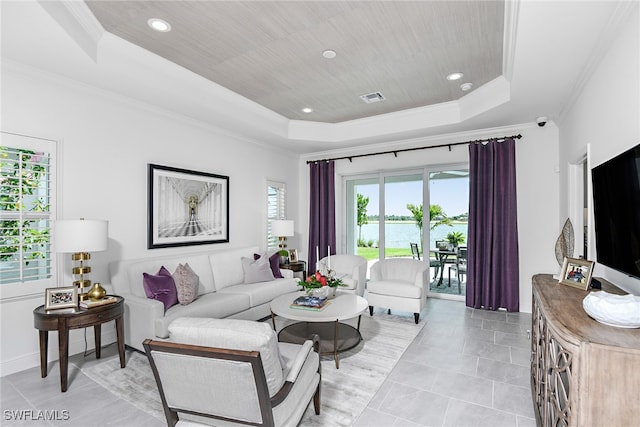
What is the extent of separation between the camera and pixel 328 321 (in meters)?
2.91

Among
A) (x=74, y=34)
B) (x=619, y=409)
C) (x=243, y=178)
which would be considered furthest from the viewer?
(x=243, y=178)

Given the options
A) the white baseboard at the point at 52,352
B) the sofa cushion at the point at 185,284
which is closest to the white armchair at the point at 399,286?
the sofa cushion at the point at 185,284

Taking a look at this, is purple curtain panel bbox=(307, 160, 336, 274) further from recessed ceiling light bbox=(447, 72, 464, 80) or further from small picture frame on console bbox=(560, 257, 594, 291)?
small picture frame on console bbox=(560, 257, 594, 291)

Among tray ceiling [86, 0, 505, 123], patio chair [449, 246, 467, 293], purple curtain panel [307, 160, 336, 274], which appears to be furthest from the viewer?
purple curtain panel [307, 160, 336, 274]

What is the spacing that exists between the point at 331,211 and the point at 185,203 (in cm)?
280

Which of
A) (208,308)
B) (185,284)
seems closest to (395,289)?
(208,308)

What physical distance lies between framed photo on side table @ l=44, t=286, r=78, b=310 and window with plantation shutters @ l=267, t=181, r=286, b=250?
318 centimetres

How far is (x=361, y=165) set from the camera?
609cm

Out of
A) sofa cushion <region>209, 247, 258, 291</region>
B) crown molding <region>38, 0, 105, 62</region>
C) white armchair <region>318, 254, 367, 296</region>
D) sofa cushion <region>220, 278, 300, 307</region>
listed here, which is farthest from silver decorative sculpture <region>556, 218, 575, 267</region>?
crown molding <region>38, 0, 105, 62</region>

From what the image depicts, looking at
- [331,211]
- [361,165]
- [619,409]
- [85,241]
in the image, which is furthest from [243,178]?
[619,409]

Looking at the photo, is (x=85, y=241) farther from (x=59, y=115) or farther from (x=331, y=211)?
(x=331, y=211)

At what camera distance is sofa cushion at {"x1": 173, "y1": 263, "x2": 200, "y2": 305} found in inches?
132

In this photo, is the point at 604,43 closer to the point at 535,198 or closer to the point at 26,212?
the point at 535,198

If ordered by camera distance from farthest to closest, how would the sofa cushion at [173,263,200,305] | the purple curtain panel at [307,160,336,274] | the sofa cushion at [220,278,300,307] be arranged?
the purple curtain panel at [307,160,336,274], the sofa cushion at [220,278,300,307], the sofa cushion at [173,263,200,305]
